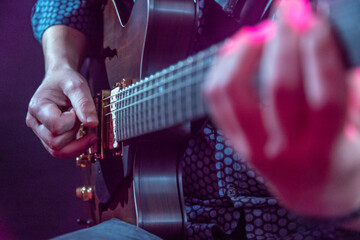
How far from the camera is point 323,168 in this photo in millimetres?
341

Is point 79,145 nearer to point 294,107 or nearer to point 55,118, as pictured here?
point 55,118

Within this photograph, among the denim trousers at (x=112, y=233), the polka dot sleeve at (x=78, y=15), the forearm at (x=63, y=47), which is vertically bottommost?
the denim trousers at (x=112, y=233)

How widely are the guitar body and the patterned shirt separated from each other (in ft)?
0.12

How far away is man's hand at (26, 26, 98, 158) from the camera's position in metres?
0.88

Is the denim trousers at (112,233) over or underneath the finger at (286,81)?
underneath

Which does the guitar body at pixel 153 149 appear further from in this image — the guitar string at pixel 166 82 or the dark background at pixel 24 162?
the dark background at pixel 24 162

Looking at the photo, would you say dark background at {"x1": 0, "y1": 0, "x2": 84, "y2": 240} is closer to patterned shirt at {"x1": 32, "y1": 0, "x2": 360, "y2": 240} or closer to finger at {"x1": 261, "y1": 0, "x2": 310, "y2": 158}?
patterned shirt at {"x1": 32, "y1": 0, "x2": 360, "y2": 240}

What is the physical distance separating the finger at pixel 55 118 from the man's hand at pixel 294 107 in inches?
23.0

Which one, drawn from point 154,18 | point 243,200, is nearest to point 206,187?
point 243,200

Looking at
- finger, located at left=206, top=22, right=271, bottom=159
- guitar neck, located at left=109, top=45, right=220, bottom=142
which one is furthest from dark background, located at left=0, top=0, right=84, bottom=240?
finger, located at left=206, top=22, right=271, bottom=159

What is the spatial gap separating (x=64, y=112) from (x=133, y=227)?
1.08 ft

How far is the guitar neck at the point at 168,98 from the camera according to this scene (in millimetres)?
423

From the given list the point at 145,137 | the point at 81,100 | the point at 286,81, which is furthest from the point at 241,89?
the point at 81,100

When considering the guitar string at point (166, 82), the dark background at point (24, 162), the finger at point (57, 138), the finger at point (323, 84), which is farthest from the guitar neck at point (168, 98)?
the dark background at point (24, 162)
